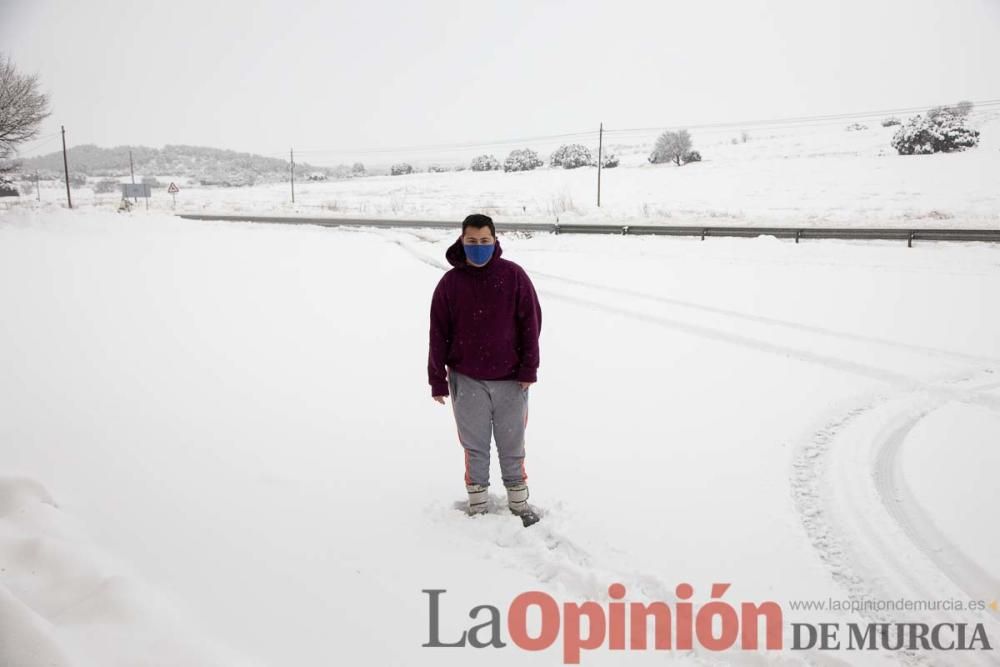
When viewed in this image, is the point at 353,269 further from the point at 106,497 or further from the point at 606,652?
→ the point at 606,652

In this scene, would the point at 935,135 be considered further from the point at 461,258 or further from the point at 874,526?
the point at 461,258

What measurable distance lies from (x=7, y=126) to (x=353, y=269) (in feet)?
59.2

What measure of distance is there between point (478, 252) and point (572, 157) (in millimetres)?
55564

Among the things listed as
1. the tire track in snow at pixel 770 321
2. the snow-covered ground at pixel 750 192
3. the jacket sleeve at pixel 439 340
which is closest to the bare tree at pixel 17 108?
the snow-covered ground at pixel 750 192

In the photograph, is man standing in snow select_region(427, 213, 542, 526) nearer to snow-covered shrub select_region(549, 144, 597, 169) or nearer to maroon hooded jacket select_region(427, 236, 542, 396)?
maroon hooded jacket select_region(427, 236, 542, 396)

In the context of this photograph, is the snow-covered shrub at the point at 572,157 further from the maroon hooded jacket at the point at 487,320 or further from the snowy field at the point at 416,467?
the maroon hooded jacket at the point at 487,320

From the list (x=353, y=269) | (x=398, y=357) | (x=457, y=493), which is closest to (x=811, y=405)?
(x=457, y=493)

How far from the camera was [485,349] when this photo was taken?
3.44 metres

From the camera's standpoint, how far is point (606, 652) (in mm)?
2697

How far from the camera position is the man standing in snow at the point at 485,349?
341 centimetres

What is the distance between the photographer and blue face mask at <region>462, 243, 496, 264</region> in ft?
10.8

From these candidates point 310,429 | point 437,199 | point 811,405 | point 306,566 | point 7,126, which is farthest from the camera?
point 437,199

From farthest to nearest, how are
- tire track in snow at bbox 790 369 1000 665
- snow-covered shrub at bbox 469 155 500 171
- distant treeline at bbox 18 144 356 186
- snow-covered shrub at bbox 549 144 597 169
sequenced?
distant treeline at bbox 18 144 356 186 → snow-covered shrub at bbox 469 155 500 171 → snow-covered shrub at bbox 549 144 597 169 → tire track in snow at bbox 790 369 1000 665

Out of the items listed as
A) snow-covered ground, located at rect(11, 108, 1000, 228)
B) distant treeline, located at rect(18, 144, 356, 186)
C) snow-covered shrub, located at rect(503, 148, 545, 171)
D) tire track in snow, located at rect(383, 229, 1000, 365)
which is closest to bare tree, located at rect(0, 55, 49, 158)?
snow-covered ground, located at rect(11, 108, 1000, 228)
